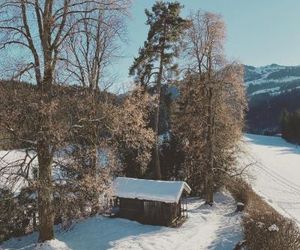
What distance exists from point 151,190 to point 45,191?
11.9 meters

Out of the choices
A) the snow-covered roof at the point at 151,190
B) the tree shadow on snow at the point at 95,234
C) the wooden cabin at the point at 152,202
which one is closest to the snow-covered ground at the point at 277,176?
the snow-covered roof at the point at 151,190

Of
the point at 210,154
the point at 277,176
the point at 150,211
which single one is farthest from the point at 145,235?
the point at 277,176

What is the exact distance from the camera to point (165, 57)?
1366 inches

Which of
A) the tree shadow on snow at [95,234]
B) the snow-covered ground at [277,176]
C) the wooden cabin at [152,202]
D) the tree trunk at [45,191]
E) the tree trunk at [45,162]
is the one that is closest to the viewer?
the tree trunk at [45,162]

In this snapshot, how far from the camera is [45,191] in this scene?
17.8 meters

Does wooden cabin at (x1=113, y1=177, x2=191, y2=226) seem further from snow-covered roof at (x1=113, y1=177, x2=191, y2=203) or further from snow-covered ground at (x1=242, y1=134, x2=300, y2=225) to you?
snow-covered ground at (x1=242, y1=134, x2=300, y2=225)

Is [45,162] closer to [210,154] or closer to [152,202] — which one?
[152,202]

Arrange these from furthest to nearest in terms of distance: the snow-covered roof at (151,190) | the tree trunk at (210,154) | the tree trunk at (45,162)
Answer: the tree trunk at (210,154)
the snow-covered roof at (151,190)
the tree trunk at (45,162)

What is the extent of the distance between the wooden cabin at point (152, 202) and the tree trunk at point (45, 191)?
818 centimetres

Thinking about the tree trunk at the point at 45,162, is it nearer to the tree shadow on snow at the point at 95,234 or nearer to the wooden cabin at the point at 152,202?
the tree shadow on snow at the point at 95,234

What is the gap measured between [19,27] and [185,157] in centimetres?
2300

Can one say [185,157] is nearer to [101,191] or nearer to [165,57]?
[165,57]

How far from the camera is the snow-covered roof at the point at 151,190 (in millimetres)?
27984

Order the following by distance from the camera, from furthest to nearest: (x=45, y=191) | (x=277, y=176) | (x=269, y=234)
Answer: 1. (x=277, y=176)
2. (x=269, y=234)
3. (x=45, y=191)
